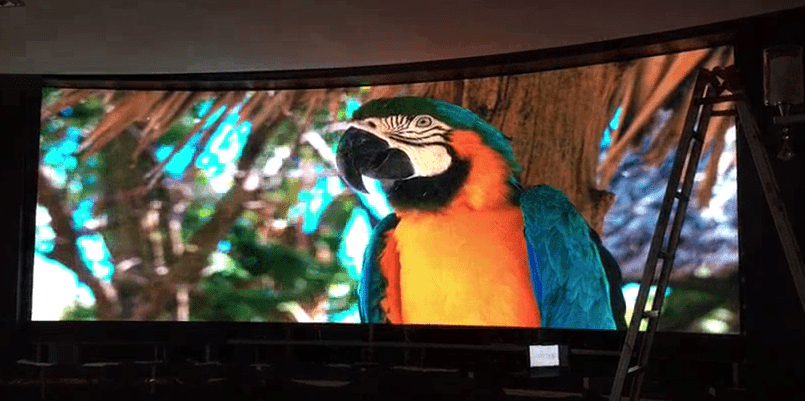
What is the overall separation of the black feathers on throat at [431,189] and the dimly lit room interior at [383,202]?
1 cm

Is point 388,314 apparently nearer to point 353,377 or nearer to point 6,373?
point 353,377

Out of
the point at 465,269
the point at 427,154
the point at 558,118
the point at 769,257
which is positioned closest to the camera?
the point at 769,257

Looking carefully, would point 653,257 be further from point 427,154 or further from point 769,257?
point 427,154

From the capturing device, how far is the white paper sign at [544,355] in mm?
4020

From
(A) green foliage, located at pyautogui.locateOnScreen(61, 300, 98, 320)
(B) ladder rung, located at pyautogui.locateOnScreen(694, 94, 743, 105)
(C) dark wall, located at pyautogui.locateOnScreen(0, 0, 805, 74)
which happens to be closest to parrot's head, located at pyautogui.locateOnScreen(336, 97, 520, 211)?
(C) dark wall, located at pyautogui.locateOnScreen(0, 0, 805, 74)

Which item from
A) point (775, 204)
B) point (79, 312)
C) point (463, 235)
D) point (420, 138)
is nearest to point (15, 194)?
point (79, 312)

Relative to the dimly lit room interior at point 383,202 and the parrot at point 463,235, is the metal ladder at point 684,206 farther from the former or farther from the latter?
the parrot at point 463,235

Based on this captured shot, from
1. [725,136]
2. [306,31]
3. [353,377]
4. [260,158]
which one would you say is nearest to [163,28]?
[306,31]

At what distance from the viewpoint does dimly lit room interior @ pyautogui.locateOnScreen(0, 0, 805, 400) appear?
142 inches

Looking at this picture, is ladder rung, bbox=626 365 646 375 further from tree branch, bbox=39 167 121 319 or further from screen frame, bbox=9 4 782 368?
tree branch, bbox=39 167 121 319

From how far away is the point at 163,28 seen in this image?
3928 millimetres

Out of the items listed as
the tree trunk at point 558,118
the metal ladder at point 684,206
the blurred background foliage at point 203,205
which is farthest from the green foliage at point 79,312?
the metal ladder at point 684,206

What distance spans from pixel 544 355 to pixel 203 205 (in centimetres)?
201

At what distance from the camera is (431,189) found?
14.4 feet
